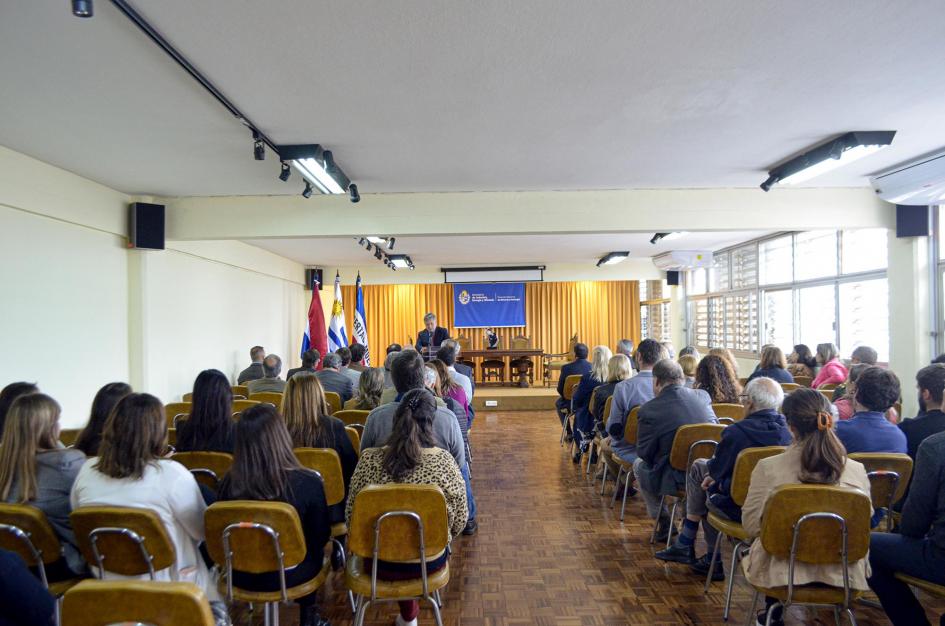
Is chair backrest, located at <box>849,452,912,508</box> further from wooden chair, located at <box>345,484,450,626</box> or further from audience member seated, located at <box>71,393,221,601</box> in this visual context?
audience member seated, located at <box>71,393,221,601</box>

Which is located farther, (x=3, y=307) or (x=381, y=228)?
(x=381, y=228)

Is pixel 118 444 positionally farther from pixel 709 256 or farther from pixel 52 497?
pixel 709 256

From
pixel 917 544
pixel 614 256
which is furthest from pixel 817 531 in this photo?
pixel 614 256

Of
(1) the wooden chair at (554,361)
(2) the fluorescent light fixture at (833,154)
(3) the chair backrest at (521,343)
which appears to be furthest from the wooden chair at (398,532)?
(3) the chair backrest at (521,343)

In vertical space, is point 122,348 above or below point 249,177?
below

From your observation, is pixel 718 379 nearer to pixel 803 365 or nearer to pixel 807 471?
pixel 807 471

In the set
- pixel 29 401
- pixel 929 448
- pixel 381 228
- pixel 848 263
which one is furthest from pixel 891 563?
pixel 848 263

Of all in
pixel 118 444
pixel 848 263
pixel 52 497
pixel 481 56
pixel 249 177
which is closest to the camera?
pixel 118 444

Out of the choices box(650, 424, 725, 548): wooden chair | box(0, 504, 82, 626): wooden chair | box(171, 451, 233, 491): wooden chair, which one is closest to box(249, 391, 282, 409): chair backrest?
box(171, 451, 233, 491): wooden chair

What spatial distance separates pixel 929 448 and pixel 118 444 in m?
3.13

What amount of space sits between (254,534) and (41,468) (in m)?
0.97

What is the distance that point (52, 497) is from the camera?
2322 mm

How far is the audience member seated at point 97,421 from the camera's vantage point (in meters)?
2.84

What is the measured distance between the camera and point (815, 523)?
2219mm
